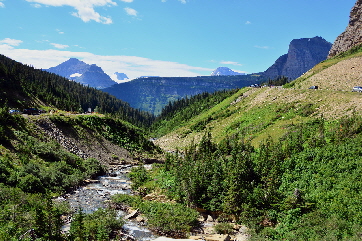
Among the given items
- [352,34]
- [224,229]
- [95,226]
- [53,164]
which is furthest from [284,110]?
[352,34]

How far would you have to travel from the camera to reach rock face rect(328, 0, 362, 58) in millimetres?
156250

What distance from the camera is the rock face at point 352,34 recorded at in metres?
156

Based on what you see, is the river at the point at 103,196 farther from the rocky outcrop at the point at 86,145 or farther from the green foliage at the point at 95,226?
the rocky outcrop at the point at 86,145

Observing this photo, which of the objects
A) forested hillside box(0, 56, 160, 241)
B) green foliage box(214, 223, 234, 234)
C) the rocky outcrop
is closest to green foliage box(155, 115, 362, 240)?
green foliage box(214, 223, 234, 234)

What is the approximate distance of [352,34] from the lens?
162 meters

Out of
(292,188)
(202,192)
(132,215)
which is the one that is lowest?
(132,215)

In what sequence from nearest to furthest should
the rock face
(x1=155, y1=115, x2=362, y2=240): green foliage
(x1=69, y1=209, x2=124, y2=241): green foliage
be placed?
(x1=69, y1=209, x2=124, y2=241): green foliage
(x1=155, y1=115, x2=362, y2=240): green foliage
the rock face

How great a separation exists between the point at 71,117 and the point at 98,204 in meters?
43.2

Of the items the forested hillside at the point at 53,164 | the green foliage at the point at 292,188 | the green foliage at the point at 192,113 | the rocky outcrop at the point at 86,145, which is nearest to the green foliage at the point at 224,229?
the green foliage at the point at 292,188

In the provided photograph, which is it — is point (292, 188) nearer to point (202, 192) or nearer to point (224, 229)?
point (224, 229)

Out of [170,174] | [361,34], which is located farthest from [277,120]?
[361,34]

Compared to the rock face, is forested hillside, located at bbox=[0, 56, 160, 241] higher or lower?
lower

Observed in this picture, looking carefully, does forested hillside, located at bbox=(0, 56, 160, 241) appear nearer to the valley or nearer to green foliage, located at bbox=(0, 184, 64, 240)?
green foliage, located at bbox=(0, 184, 64, 240)

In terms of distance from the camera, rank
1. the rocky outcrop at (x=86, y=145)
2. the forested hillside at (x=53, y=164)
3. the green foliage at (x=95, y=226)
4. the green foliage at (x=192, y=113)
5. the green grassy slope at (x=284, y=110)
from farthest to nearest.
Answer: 1. the green foliage at (x=192, y=113)
2. the rocky outcrop at (x=86, y=145)
3. the green grassy slope at (x=284, y=110)
4. the forested hillside at (x=53, y=164)
5. the green foliage at (x=95, y=226)
